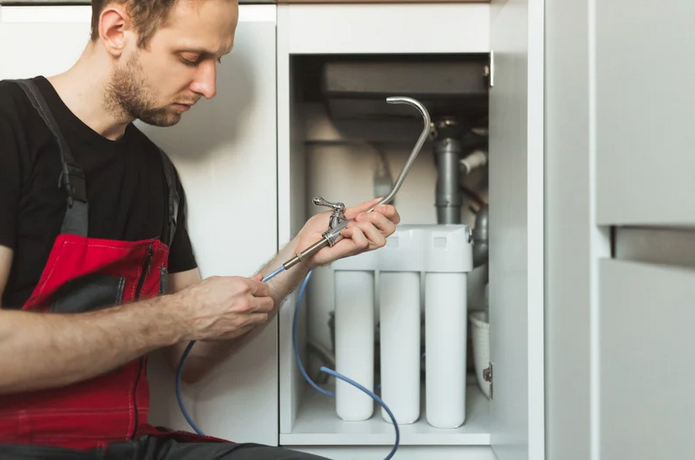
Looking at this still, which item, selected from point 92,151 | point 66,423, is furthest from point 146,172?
point 66,423

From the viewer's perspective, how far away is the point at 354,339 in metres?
1.14

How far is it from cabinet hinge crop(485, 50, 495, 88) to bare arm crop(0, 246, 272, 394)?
1.71 ft

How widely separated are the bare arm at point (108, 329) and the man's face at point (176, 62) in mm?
255

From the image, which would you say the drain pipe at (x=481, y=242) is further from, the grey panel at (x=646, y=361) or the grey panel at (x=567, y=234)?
the grey panel at (x=646, y=361)

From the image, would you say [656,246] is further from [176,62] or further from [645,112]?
[176,62]

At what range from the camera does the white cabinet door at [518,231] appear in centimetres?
85

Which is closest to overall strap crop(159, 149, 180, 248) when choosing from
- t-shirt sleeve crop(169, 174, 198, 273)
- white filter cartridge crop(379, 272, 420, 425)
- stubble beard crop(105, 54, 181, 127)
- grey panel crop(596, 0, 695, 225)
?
t-shirt sleeve crop(169, 174, 198, 273)

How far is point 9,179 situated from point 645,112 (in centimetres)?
69

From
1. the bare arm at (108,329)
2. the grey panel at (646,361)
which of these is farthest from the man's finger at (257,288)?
the grey panel at (646,361)

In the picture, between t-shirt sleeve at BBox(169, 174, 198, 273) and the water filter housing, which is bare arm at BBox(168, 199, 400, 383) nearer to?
t-shirt sleeve at BBox(169, 174, 198, 273)

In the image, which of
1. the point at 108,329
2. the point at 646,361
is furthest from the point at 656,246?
the point at 108,329

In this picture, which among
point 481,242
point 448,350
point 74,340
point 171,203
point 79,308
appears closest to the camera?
point 74,340

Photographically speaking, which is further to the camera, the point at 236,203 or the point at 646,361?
the point at 236,203

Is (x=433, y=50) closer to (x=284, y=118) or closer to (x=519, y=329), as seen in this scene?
(x=284, y=118)
